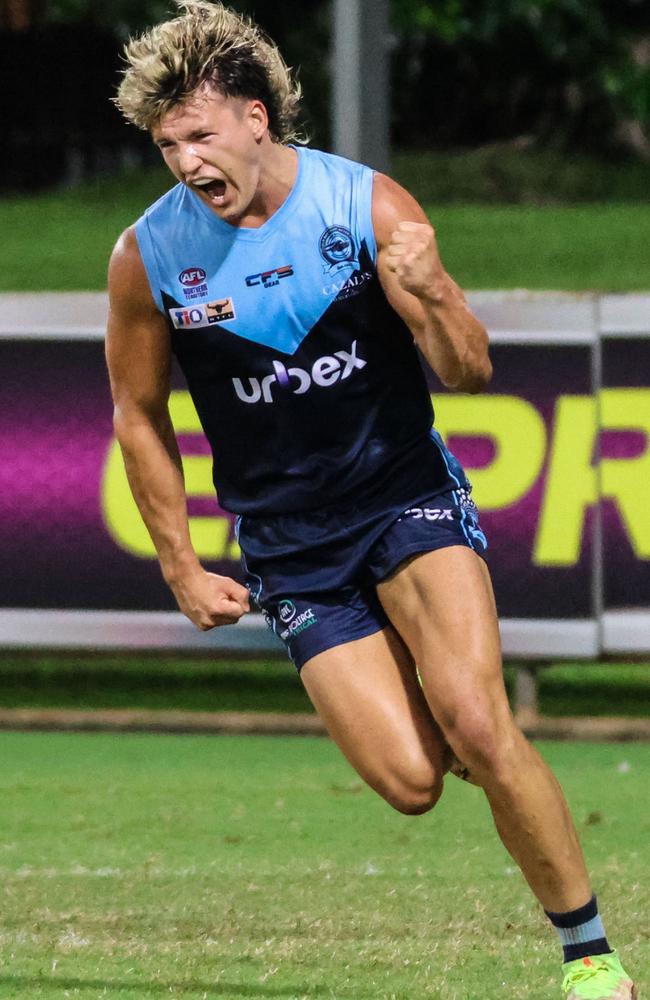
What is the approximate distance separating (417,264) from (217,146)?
26.4 inches

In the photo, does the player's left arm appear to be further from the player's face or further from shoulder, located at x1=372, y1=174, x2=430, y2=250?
the player's face

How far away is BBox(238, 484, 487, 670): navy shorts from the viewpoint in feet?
17.1

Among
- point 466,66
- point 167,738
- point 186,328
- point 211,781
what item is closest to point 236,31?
point 186,328

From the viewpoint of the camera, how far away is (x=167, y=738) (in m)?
9.57

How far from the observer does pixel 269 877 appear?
6.88m

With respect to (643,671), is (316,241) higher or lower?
higher

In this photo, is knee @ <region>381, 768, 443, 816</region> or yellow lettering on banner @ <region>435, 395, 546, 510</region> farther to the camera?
yellow lettering on banner @ <region>435, 395, 546, 510</region>

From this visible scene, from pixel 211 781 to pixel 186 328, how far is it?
3730mm

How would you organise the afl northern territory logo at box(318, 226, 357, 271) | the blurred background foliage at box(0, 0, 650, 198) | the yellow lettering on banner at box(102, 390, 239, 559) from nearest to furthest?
the afl northern territory logo at box(318, 226, 357, 271) → the yellow lettering on banner at box(102, 390, 239, 559) → the blurred background foliage at box(0, 0, 650, 198)

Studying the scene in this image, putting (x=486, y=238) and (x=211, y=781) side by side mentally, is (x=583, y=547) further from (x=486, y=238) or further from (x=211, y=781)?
(x=486, y=238)

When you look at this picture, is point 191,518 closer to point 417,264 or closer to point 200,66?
point 200,66

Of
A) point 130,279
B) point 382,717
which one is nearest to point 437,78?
point 130,279

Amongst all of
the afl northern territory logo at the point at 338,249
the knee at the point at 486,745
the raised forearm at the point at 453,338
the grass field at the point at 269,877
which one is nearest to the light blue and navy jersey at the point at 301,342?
the afl northern territory logo at the point at 338,249

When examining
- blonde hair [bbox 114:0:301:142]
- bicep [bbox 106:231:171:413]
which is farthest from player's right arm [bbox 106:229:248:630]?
blonde hair [bbox 114:0:301:142]
